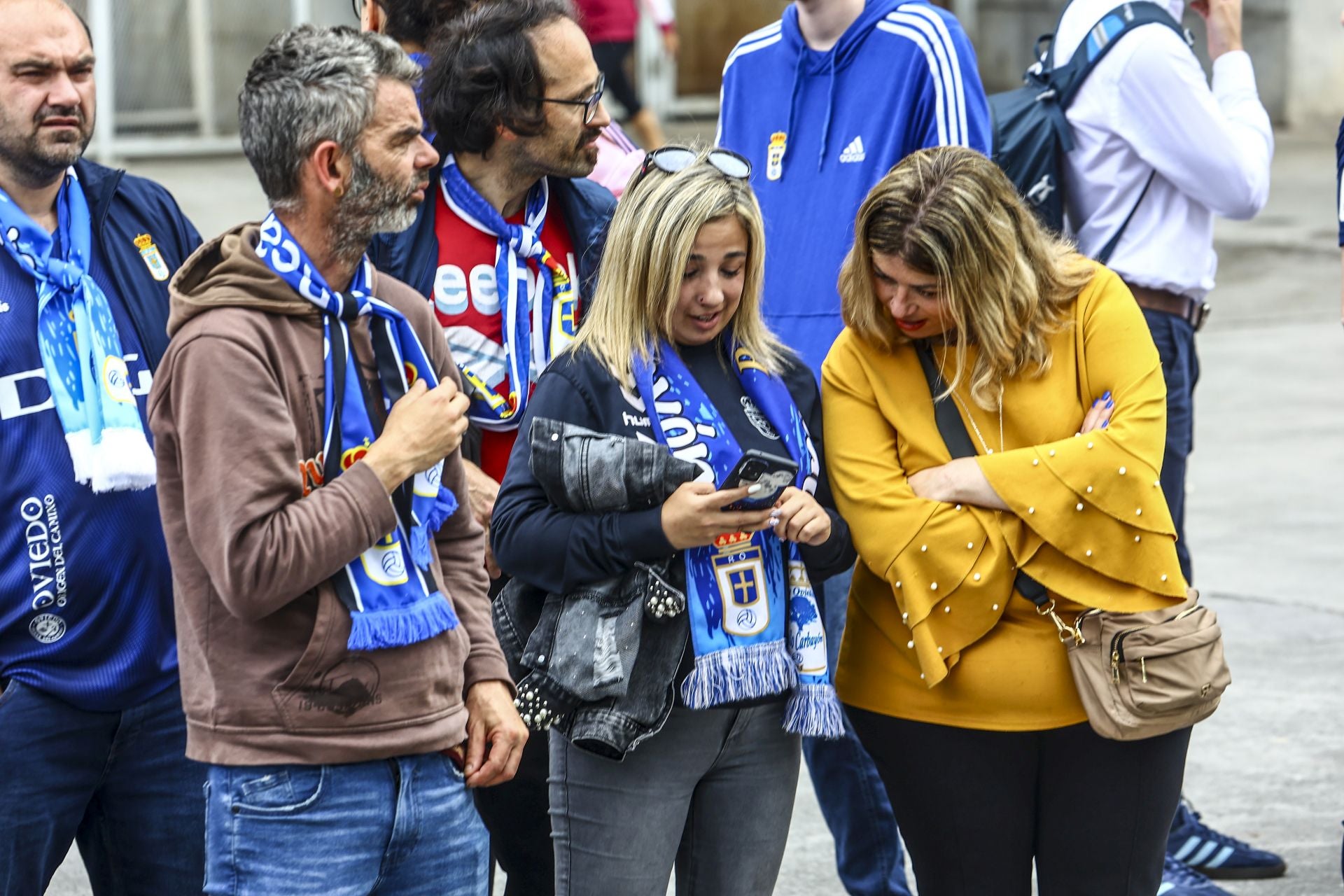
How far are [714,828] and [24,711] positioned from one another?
1164mm

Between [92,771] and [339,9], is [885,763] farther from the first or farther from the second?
[339,9]

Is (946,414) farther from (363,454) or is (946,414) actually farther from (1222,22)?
(1222,22)

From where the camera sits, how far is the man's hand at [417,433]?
100 inches

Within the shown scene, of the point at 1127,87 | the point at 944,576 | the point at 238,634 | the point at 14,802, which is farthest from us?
the point at 1127,87

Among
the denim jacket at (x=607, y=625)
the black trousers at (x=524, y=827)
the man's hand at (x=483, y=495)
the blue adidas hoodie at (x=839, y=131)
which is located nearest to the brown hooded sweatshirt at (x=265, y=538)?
the denim jacket at (x=607, y=625)

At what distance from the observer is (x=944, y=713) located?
313 cm

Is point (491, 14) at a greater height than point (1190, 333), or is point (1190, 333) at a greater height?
point (491, 14)

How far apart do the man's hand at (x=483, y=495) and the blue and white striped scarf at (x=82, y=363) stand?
2.05 feet

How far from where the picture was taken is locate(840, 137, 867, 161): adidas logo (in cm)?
398

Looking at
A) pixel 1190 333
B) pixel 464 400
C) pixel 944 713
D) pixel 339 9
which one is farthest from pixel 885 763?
pixel 339 9

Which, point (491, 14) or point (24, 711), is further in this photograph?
point (491, 14)

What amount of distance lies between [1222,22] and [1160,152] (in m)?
0.53

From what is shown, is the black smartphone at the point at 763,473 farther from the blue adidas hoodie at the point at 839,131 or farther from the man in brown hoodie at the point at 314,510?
the blue adidas hoodie at the point at 839,131

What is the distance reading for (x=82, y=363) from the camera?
2.92 m
